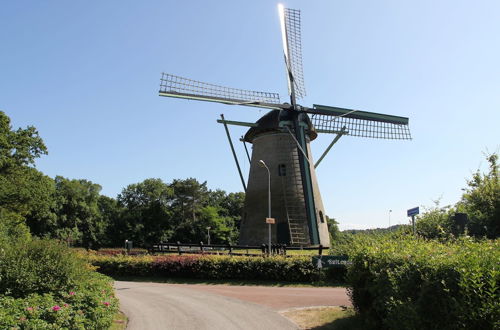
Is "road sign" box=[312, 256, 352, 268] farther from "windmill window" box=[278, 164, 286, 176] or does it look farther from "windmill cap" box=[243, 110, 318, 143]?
"windmill cap" box=[243, 110, 318, 143]

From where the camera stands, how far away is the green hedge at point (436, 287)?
15.5 feet

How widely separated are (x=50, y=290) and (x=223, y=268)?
11142 millimetres

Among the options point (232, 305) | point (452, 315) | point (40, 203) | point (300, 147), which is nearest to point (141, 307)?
point (232, 305)

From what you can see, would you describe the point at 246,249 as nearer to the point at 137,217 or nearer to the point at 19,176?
the point at 19,176

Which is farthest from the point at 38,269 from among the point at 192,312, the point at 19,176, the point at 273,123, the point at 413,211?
the point at 19,176

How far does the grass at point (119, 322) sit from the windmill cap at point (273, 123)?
2010 cm

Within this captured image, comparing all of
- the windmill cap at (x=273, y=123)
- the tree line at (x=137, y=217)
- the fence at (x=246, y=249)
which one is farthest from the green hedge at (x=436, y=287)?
the tree line at (x=137, y=217)

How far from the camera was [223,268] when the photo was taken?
20.2 m

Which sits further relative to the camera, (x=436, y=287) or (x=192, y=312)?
(x=192, y=312)

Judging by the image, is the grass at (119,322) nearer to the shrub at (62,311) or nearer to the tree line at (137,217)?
the shrub at (62,311)

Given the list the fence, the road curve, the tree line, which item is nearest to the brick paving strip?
the road curve

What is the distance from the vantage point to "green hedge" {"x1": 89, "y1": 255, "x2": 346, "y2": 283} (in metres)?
18.9

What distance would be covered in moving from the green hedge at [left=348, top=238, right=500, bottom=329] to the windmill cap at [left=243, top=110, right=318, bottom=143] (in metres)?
22.0

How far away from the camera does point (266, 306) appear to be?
13.0 m
